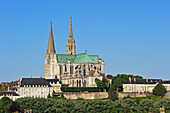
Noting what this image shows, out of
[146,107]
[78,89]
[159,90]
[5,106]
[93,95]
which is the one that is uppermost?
[78,89]

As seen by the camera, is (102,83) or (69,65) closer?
(102,83)

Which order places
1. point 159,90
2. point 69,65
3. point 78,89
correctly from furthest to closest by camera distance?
point 69,65 < point 78,89 < point 159,90

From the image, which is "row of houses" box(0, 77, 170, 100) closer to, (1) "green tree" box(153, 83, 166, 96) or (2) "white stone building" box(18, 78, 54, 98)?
(2) "white stone building" box(18, 78, 54, 98)

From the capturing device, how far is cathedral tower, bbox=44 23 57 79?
17188 centimetres

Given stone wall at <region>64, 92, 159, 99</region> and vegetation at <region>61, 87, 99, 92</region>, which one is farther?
vegetation at <region>61, 87, 99, 92</region>

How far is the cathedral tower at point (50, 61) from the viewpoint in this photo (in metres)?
172

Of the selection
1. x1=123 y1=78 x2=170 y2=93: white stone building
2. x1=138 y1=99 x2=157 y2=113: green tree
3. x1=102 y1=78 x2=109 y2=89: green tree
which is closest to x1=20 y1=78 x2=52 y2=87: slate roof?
x1=102 y1=78 x2=109 y2=89: green tree

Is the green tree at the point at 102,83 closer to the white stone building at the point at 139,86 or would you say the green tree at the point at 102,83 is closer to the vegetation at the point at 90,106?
the white stone building at the point at 139,86

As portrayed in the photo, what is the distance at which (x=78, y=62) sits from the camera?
172 metres

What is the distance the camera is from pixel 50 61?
6875 inches

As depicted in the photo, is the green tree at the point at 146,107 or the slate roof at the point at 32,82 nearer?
the green tree at the point at 146,107

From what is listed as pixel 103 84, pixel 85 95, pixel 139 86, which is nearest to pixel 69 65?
pixel 103 84

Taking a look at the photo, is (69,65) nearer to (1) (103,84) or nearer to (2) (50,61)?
(2) (50,61)

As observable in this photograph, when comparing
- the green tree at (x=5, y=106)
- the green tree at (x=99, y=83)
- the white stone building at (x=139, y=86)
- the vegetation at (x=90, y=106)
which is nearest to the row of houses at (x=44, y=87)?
the white stone building at (x=139, y=86)
